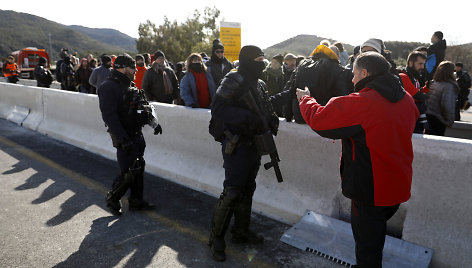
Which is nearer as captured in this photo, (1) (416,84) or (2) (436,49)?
Result: (1) (416,84)

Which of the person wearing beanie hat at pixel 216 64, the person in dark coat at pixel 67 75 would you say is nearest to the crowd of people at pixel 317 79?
the person wearing beanie hat at pixel 216 64

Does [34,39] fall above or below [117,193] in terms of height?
above

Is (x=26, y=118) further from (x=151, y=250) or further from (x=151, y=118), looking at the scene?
(x=151, y=250)

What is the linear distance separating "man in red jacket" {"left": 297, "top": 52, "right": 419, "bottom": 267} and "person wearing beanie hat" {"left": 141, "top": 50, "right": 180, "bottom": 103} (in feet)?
16.5

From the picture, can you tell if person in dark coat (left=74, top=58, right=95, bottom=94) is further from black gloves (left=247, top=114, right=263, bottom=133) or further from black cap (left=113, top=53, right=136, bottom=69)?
black gloves (left=247, top=114, right=263, bottom=133)

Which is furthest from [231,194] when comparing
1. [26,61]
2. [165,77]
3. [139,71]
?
[26,61]

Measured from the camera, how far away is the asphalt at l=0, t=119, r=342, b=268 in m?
3.24

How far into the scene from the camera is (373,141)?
238cm

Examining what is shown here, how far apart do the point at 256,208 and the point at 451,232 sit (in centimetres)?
214

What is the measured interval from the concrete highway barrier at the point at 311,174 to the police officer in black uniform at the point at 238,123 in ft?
2.74

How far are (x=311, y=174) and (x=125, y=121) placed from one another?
232cm

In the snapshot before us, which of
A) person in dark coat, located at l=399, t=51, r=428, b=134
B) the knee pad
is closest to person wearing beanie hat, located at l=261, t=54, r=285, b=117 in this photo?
person in dark coat, located at l=399, t=51, r=428, b=134

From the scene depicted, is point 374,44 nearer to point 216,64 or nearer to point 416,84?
point 416,84

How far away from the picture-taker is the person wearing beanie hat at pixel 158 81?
701 cm
